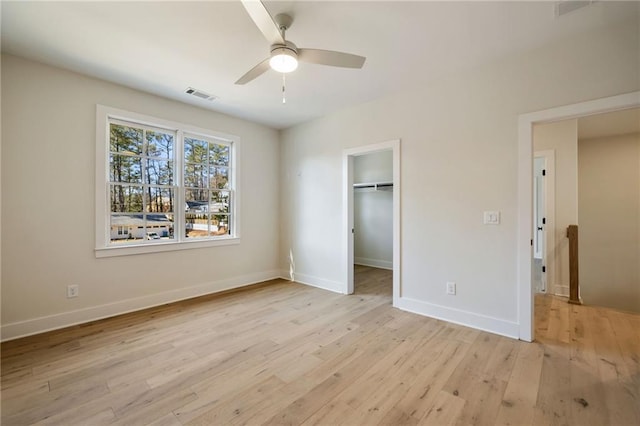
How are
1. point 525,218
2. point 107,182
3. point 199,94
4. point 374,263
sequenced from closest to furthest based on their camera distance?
1. point 525,218
2. point 107,182
3. point 199,94
4. point 374,263

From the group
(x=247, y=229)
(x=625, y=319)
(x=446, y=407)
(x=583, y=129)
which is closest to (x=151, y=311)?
(x=247, y=229)

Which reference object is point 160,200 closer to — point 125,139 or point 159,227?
point 159,227

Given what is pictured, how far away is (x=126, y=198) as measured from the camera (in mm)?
3412

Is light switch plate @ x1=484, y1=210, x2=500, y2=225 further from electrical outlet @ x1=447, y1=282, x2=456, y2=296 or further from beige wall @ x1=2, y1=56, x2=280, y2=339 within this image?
beige wall @ x1=2, y1=56, x2=280, y2=339

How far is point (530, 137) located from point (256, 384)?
3.21 metres

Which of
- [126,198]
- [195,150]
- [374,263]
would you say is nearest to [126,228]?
[126,198]

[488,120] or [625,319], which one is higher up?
[488,120]

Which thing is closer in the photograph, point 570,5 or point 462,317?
point 570,5

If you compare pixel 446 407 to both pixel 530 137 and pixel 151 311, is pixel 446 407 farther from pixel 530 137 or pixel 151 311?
pixel 151 311

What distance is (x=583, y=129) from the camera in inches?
177

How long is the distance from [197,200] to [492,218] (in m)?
3.84

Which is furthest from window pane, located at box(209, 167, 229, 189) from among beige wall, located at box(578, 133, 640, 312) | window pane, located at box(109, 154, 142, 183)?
beige wall, located at box(578, 133, 640, 312)

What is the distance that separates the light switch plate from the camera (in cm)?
281

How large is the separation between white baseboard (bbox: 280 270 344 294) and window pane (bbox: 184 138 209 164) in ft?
7.78
